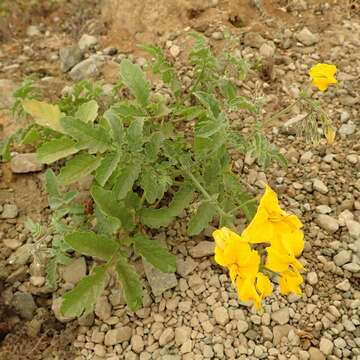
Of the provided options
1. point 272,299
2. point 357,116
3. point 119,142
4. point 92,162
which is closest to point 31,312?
point 92,162

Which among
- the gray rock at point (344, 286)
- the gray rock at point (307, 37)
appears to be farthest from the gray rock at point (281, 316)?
the gray rock at point (307, 37)

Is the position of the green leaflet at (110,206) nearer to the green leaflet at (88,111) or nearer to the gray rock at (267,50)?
the green leaflet at (88,111)

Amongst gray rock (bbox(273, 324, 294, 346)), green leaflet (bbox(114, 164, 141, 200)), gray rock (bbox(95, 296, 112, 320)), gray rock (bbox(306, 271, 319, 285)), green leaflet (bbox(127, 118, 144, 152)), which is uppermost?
green leaflet (bbox(127, 118, 144, 152))

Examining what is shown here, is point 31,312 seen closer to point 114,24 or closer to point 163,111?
point 163,111

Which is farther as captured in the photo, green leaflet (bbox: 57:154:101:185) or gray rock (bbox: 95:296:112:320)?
gray rock (bbox: 95:296:112:320)

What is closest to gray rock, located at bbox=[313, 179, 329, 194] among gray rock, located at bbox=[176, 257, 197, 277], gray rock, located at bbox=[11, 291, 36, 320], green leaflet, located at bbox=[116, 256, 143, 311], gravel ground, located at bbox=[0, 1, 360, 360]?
gravel ground, located at bbox=[0, 1, 360, 360]

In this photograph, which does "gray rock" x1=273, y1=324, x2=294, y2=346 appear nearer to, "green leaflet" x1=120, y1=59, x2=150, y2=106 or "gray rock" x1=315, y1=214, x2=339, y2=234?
"gray rock" x1=315, y1=214, x2=339, y2=234
